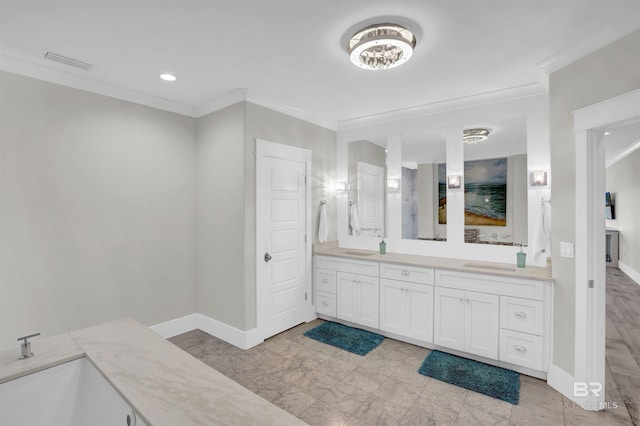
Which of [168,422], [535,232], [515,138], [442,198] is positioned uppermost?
[515,138]

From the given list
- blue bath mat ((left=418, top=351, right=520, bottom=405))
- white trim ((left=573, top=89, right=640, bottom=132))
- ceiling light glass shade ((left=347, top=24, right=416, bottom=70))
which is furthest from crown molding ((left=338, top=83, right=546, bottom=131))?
blue bath mat ((left=418, top=351, right=520, bottom=405))

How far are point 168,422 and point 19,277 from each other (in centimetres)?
264

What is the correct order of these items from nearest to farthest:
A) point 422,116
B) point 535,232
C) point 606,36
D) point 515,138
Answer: point 606,36, point 535,232, point 515,138, point 422,116

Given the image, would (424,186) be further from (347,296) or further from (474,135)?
(347,296)

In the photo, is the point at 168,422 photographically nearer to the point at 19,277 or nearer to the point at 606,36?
the point at 19,277

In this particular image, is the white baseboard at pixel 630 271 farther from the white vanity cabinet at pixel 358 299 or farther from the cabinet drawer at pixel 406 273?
the white vanity cabinet at pixel 358 299

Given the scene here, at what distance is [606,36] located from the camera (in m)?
2.13

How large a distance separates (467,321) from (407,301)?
1.99 ft

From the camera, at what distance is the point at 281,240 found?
376 centimetres

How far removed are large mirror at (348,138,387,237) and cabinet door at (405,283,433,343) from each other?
3.27 ft

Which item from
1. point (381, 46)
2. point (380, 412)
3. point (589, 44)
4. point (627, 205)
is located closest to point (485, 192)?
point (589, 44)

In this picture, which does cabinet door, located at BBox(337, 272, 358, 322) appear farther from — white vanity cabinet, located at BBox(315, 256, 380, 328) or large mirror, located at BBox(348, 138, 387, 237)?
large mirror, located at BBox(348, 138, 387, 237)

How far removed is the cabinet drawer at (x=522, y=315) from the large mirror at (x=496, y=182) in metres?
0.74

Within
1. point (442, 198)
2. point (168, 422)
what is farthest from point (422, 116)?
point (168, 422)
